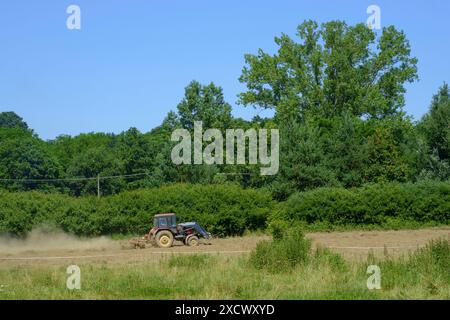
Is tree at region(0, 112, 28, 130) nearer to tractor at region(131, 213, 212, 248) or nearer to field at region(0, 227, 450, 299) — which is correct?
tractor at region(131, 213, 212, 248)

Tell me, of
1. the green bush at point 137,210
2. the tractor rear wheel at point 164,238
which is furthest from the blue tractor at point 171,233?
the green bush at point 137,210

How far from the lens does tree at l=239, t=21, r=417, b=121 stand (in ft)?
238

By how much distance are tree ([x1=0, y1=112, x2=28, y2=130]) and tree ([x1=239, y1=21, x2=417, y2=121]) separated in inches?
2732

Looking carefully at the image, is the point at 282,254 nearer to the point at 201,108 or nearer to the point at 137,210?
the point at 137,210

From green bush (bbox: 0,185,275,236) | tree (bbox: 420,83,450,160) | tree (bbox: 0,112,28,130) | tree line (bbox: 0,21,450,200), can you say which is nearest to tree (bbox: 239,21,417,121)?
tree line (bbox: 0,21,450,200)

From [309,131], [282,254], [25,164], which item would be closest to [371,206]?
[309,131]

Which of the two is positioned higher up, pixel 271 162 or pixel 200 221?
pixel 271 162

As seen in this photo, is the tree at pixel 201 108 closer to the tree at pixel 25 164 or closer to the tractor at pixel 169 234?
the tree at pixel 25 164

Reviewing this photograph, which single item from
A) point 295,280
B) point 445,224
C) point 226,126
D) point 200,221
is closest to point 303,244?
point 295,280

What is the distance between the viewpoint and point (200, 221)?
38562mm

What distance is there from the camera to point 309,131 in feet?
165

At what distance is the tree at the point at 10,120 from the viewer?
13082cm
